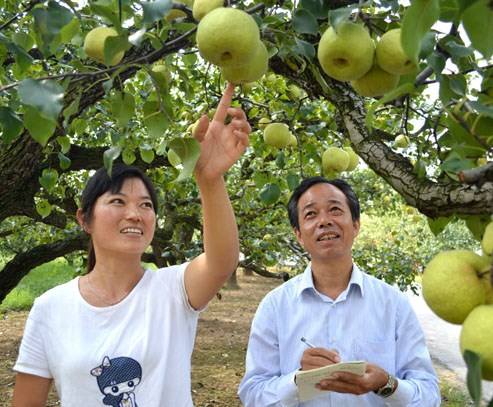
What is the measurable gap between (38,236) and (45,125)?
22.2 ft

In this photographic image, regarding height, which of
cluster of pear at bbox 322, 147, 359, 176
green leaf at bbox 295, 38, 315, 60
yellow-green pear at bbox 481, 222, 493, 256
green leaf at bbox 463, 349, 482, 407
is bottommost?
green leaf at bbox 463, 349, 482, 407

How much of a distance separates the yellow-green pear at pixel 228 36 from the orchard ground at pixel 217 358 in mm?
5244

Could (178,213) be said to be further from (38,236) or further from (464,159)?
(464,159)

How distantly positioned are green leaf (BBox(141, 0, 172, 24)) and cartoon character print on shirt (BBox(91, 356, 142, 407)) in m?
1.10

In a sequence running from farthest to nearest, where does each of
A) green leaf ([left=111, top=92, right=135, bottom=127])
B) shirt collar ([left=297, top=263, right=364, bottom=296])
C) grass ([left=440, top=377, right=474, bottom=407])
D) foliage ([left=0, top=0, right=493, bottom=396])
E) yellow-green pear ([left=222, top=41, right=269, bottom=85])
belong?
1. grass ([left=440, top=377, right=474, bottom=407])
2. shirt collar ([left=297, top=263, right=364, bottom=296])
3. green leaf ([left=111, top=92, right=135, bottom=127])
4. yellow-green pear ([left=222, top=41, right=269, bottom=85])
5. foliage ([left=0, top=0, right=493, bottom=396])

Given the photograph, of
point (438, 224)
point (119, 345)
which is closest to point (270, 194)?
point (119, 345)

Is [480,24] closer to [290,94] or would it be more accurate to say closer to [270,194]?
[270,194]

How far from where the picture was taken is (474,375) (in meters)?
0.56

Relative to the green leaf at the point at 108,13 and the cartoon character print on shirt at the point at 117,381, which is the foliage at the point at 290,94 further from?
the cartoon character print on shirt at the point at 117,381

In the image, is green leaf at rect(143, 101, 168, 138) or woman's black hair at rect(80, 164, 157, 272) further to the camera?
woman's black hair at rect(80, 164, 157, 272)

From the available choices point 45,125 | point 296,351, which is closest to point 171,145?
point 45,125

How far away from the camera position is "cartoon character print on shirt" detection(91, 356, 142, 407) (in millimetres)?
1727

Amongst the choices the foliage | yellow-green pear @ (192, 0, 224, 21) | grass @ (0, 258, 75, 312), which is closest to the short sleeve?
the foliage

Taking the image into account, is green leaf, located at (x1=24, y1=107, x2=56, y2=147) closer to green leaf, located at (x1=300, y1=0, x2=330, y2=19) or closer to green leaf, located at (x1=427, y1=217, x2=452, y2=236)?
green leaf, located at (x1=300, y1=0, x2=330, y2=19)
